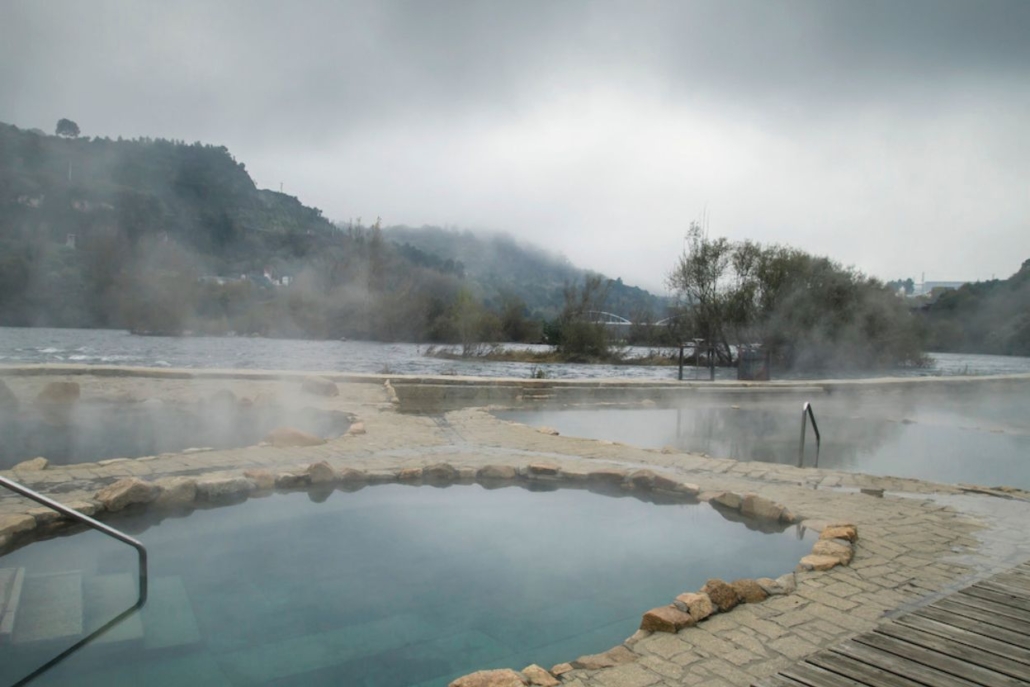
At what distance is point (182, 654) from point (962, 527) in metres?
3.99

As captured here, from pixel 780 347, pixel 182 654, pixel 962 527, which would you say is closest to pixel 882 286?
pixel 780 347

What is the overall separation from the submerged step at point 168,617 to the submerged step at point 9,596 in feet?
1.52

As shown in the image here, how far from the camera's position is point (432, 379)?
10055mm

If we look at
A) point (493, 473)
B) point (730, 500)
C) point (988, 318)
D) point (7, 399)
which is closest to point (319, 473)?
point (493, 473)

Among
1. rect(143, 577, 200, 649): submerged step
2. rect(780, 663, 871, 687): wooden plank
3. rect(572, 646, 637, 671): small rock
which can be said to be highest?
rect(780, 663, 871, 687): wooden plank

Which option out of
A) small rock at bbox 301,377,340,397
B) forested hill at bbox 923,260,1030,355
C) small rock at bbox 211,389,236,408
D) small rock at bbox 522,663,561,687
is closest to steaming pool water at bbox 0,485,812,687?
small rock at bbox 522,663,561,687

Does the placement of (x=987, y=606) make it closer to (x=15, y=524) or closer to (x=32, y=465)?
(x=15, y=524)

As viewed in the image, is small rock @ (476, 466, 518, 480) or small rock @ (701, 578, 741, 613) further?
small rock @ (476, 466, 518, 480)

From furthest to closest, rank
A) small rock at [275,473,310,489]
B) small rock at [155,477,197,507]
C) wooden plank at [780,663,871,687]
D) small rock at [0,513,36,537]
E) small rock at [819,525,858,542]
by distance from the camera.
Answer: small rock at [275,473,310,489] → small rock at [155,477,197,507] → small rock at [819,525,858,542] → small rock at [0,513,36,537] → wooden plank at [780,663,871,687]

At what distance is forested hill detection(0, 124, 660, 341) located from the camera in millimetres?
11688

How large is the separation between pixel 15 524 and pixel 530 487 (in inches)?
123

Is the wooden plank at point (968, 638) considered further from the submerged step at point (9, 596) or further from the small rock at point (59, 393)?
the small rock at point (59, 393)

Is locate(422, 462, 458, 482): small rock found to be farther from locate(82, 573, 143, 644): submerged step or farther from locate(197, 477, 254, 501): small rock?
locate(82, 573, 143, 644): submerged step

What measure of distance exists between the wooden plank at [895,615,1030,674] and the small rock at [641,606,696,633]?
72cm
